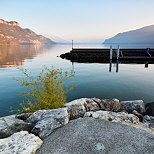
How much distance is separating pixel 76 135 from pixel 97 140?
0.78 meters

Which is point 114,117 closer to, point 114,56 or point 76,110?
point 76,110

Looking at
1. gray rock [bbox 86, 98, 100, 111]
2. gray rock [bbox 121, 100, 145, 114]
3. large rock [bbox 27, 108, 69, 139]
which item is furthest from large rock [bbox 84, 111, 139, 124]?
gray rock [bbox 121, 100, 145, 114]

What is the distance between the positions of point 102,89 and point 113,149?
34.8 ft

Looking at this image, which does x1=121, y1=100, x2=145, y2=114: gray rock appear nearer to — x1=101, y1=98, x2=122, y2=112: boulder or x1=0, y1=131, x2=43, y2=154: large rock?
x1=101, y1=98, x2=122, y2=112: boulder

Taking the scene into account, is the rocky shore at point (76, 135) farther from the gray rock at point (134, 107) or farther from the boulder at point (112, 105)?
the gray rock at point (134, 107)

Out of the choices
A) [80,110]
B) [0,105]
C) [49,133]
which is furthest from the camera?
[0,105]

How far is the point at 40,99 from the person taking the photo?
7281 mm

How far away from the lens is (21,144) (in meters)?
3.98

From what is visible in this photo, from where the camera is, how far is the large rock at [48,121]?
187 inches

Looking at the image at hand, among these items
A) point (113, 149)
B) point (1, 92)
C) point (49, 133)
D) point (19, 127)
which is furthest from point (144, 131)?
point (1, 92)

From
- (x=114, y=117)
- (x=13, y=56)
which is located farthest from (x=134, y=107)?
(x=13, y=56)

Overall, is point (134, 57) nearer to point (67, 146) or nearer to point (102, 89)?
point (102, 89)

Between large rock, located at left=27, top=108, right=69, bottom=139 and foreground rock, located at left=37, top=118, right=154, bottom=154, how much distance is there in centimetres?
23

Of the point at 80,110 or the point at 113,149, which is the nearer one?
the point at 113,149
